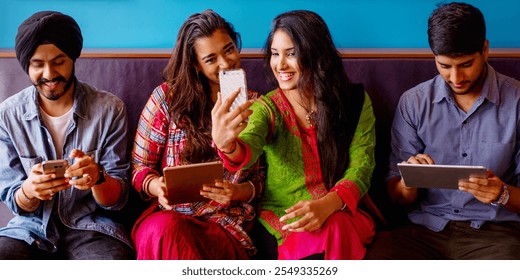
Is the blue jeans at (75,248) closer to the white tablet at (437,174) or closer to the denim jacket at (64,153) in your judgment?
the denim jacket at (64,153)

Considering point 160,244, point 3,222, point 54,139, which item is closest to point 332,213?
point 160,244

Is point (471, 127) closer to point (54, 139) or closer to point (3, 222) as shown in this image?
point (54, 139)

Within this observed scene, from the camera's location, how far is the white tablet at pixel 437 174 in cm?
151

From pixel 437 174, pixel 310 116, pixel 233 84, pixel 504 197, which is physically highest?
pixel 233 84

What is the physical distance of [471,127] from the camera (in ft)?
5.96

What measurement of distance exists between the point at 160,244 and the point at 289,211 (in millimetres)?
350

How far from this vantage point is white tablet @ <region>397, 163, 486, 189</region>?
1.51m

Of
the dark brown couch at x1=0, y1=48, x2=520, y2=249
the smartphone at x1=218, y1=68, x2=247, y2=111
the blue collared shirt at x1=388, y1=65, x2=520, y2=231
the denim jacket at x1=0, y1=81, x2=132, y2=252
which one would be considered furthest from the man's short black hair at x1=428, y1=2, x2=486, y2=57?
the denim jacket at x1=0, y1=81, x2=132, y2=252

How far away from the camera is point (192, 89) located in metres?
1.84

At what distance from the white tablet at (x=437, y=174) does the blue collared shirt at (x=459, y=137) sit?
25cm

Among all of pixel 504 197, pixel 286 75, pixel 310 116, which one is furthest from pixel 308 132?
pixel 504 197

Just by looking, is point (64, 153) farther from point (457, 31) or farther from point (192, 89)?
point (457, 31)

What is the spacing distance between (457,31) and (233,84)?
2.06 feet

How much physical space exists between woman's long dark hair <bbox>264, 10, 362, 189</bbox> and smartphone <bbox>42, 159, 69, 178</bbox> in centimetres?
68
